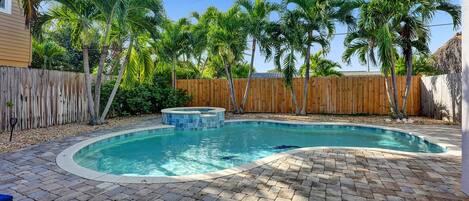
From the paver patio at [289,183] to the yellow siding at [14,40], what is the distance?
6355 millimetres

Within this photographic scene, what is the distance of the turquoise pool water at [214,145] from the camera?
16.4 feet

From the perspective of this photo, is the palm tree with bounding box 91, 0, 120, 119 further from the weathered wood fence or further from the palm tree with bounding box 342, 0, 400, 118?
the weathered wood fence

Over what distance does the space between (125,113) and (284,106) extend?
692 centimetres

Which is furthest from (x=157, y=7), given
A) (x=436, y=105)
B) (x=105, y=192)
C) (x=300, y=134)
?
(x=436, y=105)

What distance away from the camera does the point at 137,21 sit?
26.9ft

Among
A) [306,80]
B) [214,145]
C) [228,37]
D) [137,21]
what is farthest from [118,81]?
[306,80]

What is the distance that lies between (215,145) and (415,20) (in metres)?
7.37

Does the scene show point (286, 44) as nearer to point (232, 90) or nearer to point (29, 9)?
point (232, 90)

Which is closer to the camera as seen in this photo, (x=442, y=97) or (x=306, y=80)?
(x=442, y=97)

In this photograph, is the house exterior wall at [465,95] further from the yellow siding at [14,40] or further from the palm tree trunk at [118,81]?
the yellow siding at [14,40]

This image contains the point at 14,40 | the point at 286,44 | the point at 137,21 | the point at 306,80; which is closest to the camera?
the point at 137,21

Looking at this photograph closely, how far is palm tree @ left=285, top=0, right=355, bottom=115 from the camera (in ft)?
32.8

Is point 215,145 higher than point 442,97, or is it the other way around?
point 442,97

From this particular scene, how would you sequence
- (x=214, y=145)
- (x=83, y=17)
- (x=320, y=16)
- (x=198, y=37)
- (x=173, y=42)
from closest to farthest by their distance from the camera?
(x=214, y=145) < (x=83, y=17) < (x=320, y=16) < (x=198, y=37) < (x=173, y=42)
